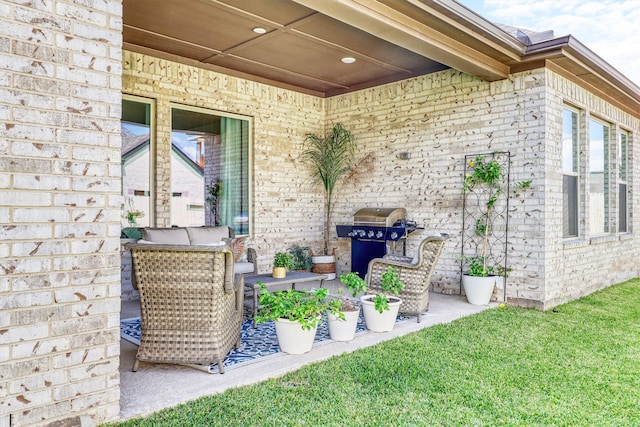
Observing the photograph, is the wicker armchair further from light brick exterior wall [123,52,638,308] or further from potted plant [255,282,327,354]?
light brick exterior wall [123,52,638,308]

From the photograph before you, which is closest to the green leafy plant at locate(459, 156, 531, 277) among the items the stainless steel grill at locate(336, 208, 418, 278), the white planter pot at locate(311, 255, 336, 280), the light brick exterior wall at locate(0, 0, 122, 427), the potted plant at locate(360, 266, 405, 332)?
the stainless steel grill at locate(336, 208, 418, 278)

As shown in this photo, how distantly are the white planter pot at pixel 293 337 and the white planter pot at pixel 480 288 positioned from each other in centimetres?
263

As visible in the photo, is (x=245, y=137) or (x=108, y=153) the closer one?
(x=108, y=153)

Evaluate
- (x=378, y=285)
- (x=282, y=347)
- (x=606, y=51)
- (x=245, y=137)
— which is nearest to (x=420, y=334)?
(x=378, y=285)

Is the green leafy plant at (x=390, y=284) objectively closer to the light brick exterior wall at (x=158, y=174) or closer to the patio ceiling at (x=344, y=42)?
the light brick exterior wall at (x=158, y=174)

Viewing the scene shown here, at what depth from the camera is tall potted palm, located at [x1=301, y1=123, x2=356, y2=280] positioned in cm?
714

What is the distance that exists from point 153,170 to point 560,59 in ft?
16.5

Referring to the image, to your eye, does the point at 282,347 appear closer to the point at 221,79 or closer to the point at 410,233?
the point at 410,233

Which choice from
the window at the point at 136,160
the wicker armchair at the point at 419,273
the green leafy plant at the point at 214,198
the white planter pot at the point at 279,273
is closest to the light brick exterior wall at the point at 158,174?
the window at the point at 136,160

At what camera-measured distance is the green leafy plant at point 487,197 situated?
539 centimetres

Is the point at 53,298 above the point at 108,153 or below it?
below

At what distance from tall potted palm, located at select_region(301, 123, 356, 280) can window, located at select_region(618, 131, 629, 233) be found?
14.9ft

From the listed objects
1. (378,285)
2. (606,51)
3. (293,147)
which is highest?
(606,51)

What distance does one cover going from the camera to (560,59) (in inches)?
200
